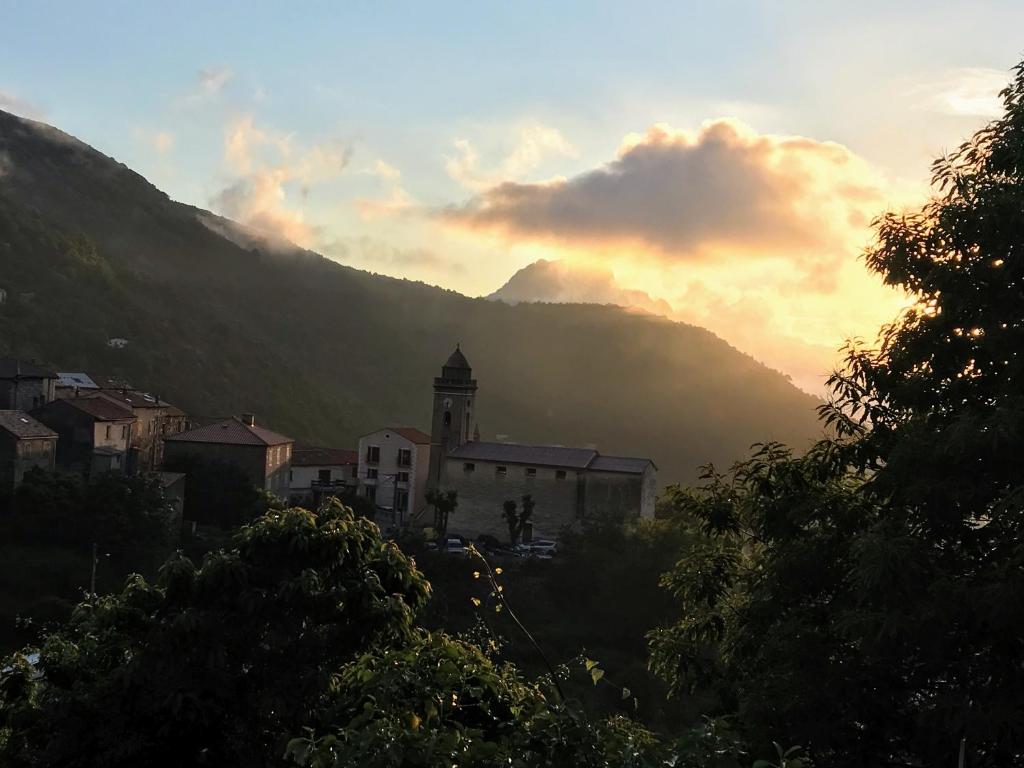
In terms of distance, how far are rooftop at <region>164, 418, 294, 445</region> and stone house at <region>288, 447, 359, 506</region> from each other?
A: 3239 mm

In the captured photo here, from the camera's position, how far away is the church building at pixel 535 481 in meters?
52.8

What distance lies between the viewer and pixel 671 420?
12888 centimetres

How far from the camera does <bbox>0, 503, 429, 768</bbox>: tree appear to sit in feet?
27.6

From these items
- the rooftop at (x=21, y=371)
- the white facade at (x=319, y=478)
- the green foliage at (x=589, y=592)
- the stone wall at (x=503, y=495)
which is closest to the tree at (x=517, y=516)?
the stone wall at (x=503, y=495)

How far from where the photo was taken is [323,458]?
59.5m

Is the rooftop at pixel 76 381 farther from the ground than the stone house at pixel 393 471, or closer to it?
farther from the ground

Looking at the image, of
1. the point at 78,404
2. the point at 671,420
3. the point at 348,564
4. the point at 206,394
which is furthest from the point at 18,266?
the point at 348,564

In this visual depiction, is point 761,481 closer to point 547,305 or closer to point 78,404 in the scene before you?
point 78,404

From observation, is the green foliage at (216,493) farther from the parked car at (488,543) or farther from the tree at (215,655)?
the tree at (215,655)

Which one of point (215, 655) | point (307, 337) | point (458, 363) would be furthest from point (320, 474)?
point (307, 337)

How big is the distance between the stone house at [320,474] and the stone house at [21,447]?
1436 centimetres

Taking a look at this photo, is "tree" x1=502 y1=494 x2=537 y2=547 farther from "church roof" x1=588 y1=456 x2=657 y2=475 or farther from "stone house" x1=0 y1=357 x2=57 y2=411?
"stone house" x1=0 y1=357 x2=57 y2=411

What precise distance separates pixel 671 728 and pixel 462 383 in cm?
2948

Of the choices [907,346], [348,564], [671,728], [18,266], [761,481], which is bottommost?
[671,728]
